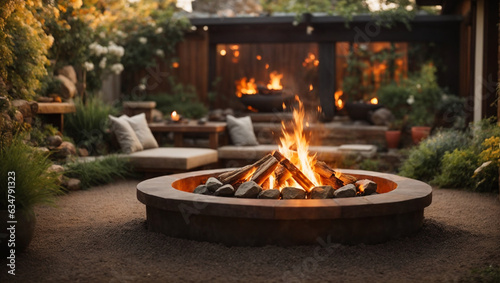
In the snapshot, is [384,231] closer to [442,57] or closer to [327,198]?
[327,198]

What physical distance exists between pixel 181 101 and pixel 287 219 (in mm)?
8344

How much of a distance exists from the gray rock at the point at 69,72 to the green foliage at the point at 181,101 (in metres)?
2.77

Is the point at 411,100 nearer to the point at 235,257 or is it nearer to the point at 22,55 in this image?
the point at 22,55

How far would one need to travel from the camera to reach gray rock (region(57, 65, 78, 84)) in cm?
912

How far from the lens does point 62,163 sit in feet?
24.3

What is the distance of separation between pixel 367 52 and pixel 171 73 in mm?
4876

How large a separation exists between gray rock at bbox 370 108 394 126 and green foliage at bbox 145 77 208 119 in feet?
11.3

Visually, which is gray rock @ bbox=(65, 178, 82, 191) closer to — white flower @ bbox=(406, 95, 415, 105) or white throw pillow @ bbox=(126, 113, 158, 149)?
white throw pillow @ bbox=(126, 113, 158, 149)

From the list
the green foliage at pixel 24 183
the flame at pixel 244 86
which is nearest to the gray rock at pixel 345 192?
the green foliage at pixel 24 183

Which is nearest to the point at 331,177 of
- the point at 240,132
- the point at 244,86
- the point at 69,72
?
the point at 240,132

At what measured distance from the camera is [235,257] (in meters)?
4.07

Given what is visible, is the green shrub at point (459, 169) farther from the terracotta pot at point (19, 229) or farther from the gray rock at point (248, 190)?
the terracotta pot at point (19, 229)

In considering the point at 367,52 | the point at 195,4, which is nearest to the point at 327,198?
the point at 367,52

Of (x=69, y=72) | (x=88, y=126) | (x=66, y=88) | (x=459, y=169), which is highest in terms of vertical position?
(x=69, y=72)
